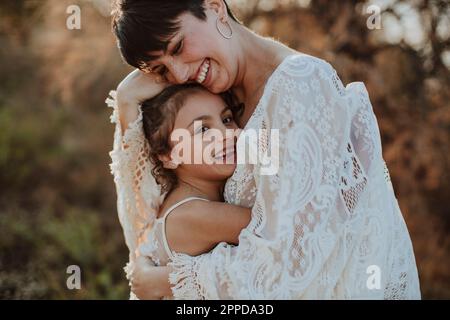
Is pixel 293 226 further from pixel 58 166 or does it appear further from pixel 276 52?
pixel 58 166

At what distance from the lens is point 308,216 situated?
223cm

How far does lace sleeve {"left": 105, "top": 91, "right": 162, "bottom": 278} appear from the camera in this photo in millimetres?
2893

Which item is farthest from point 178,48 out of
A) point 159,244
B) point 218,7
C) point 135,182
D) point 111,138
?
point 111,138

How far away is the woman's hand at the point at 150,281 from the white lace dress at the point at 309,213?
9 cm

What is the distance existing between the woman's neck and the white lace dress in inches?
11.4

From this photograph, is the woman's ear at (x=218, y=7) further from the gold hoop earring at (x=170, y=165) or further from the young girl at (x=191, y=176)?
the gold hoop earring at (x=170, y=165)

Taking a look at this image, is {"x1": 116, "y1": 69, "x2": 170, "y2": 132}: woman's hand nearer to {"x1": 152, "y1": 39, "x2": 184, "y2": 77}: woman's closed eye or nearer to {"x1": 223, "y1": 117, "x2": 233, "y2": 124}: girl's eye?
{"x1": 152, "y1": 39, "x2": 184, "y2": 77}: woman's closed eye

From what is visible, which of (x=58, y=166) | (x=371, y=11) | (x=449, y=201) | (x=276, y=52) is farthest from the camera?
(x=58, y=166)

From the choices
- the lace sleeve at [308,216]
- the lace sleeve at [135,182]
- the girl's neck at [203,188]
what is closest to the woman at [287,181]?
the lace sleeve at [308,216]

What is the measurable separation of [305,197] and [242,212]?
31 centimetres

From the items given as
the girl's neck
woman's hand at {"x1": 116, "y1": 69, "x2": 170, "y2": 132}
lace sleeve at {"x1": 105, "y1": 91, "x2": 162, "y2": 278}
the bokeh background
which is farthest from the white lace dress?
the bokeh background
